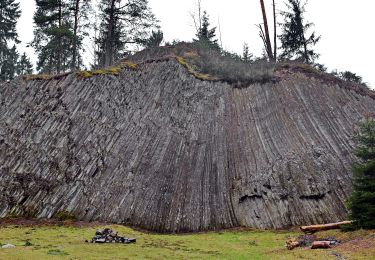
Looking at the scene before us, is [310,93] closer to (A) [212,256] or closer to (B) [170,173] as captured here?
(B) [170,173]

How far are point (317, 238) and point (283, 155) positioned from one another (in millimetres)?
8597

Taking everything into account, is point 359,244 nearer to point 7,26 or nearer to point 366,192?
point 366,192

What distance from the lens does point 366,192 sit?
17.5m

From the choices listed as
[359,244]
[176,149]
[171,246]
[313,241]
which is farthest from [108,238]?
[176,149]

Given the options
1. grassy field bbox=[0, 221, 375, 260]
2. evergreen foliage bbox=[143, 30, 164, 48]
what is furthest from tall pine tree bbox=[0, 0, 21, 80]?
grassy field bbox=[0, 221, 375, 260]

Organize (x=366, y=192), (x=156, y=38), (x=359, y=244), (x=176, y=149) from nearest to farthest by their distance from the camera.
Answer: (x=359, y=244), (x=366, y=192), (x=176, y=149), (x=156, y=38)

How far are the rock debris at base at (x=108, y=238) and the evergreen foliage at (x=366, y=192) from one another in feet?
33.4

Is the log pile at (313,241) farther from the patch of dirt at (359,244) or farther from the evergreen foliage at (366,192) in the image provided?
the evergreen foliage at (366,192)

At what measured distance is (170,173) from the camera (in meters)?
25.6

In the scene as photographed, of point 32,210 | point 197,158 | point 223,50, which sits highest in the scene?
point 223,50

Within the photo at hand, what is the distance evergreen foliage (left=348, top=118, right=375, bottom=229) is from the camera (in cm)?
1730

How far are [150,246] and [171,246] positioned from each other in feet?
3.14

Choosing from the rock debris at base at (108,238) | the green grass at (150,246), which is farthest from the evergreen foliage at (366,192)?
the rock debris at base at (108,238)

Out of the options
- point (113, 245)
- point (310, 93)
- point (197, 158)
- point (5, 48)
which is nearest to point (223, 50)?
point (310, 93)
